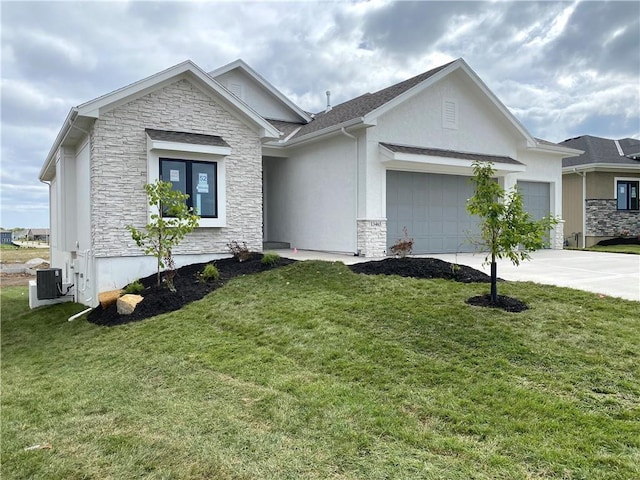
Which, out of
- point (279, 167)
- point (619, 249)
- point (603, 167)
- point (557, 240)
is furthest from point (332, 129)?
point (603, 167)

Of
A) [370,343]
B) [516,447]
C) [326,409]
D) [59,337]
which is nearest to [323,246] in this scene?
[59,337]

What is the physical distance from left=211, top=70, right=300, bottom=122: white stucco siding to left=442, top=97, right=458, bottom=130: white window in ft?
21.1

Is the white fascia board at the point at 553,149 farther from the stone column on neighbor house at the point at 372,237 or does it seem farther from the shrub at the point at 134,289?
the shrub at the point at 134,289

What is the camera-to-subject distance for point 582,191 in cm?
2183

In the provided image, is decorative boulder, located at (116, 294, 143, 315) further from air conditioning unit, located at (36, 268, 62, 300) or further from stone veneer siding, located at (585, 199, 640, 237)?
stone veneer siding, located at (585, 199, 640, 237)

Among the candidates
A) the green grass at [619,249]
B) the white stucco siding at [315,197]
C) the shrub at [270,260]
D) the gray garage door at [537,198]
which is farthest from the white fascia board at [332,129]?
the green grass at [619,249]

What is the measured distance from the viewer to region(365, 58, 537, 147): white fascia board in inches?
495

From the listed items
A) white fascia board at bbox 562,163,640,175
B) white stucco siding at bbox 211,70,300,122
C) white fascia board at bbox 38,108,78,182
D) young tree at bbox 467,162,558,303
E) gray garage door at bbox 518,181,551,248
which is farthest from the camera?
white fascia board at bbox 562,163,640,175

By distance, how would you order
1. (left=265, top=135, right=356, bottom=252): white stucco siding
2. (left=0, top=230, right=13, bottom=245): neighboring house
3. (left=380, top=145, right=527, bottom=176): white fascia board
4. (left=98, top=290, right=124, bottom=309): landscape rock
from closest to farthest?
(left=98, top=290, right=124, bottom=309): landscape rock
(left=380, top=145, right=527, bottom=176): white fascia board
(left=265, top=135, right=356, bottom=252): white stucco siding
(left=0, top=230, right=13, bottom=245): neighboring house

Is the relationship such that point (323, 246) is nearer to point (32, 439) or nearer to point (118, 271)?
point (118, 271)

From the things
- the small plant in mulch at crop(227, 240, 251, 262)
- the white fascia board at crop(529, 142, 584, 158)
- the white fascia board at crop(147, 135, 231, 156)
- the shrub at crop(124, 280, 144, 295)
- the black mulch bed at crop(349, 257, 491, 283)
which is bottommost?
the shrub at crop(124, 280, 144, 295)

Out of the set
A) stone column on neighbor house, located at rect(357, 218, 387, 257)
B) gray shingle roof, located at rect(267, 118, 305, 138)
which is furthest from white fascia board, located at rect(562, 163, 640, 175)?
stone column on neighbor house, located at rect(357, 218, 387, 257)

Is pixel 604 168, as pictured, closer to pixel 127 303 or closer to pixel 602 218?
pixel 602 218

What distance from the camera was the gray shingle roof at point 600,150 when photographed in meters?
22.1
